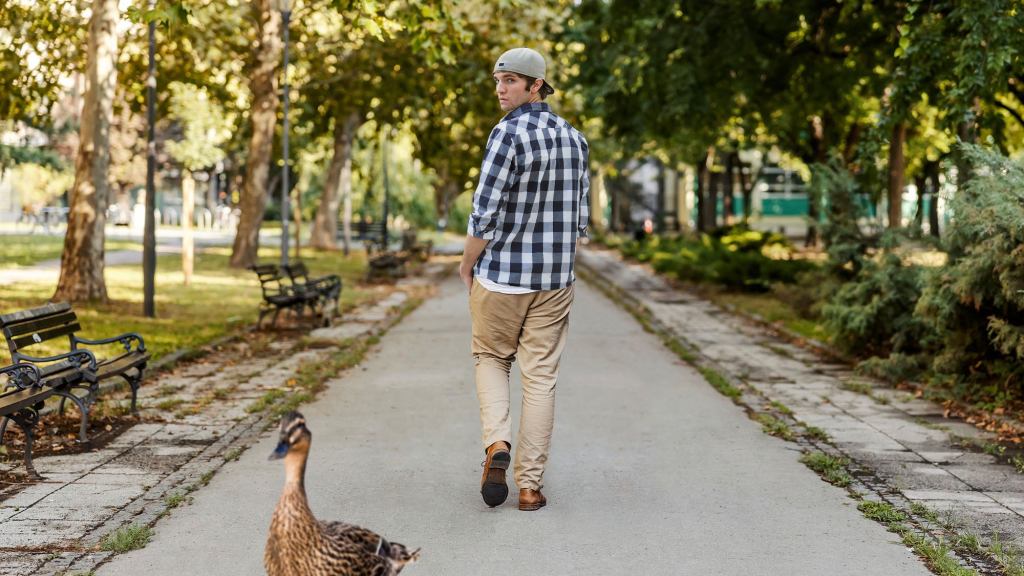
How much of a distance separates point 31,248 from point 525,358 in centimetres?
3051

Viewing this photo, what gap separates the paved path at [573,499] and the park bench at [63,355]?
1169 mm

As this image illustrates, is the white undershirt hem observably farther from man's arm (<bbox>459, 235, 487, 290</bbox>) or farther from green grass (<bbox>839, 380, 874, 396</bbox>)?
green grass (<bbox>839, 380, 874, 396</bbox>)

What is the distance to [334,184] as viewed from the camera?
38625 millimetres

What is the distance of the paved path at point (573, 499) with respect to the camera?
5.44m

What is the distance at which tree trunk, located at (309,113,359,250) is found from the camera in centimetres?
3741

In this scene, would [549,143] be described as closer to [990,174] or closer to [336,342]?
[990,174]

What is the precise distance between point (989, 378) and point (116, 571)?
724 centimetres

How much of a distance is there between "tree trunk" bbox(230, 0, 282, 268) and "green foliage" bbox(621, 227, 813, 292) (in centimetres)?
895

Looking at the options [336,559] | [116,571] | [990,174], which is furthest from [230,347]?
[336,559]

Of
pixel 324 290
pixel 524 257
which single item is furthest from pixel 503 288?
pixel 324 290

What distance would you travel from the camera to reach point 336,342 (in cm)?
1465

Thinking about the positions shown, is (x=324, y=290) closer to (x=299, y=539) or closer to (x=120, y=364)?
(x=120, y=364)

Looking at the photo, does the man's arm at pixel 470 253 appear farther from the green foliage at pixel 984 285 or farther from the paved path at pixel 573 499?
the green foliage at pixel 984 285

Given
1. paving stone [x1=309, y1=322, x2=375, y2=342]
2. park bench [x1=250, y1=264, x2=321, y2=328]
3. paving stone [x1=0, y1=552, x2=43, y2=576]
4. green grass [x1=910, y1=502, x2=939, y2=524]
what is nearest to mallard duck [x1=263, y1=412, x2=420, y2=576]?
paving stone [x1=0, y1=552, x2=43, y2=576]
